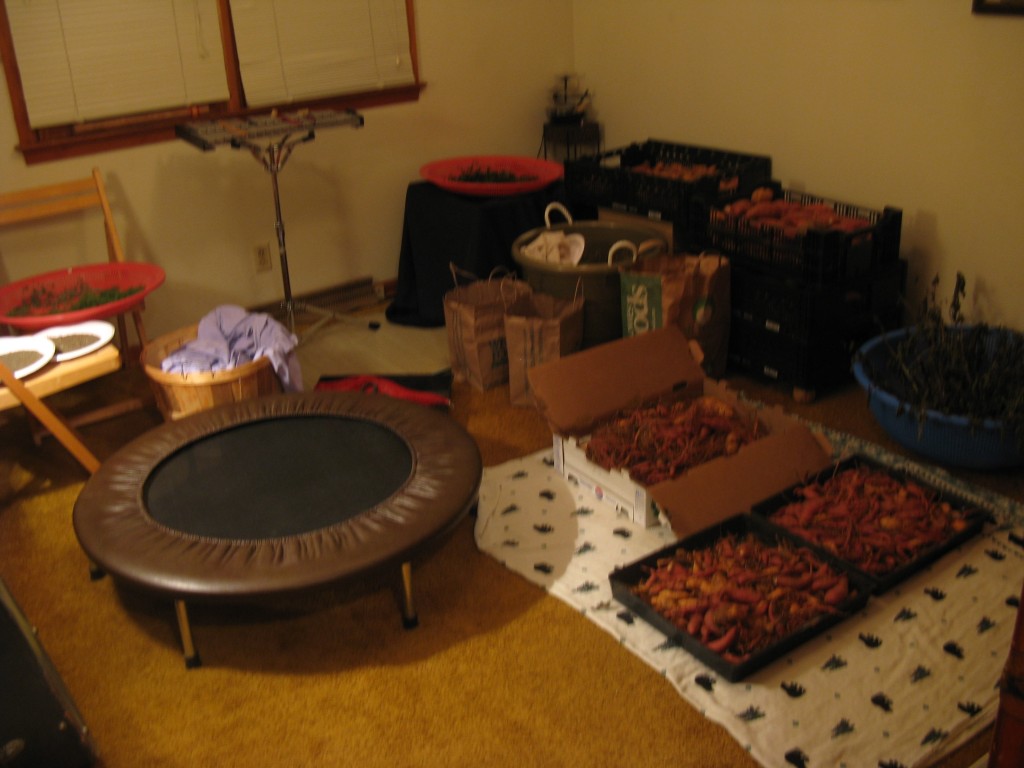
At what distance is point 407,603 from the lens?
2.31m

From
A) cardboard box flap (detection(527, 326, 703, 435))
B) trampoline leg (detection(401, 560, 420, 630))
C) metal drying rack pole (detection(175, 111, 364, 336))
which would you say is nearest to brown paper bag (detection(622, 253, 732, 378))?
cardboard box flap (detection(527, 326, 703, 435))

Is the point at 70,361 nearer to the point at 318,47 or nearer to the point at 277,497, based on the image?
the point at 277,497

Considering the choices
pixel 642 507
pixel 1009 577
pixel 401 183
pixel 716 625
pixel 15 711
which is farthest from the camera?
pixel 401 183

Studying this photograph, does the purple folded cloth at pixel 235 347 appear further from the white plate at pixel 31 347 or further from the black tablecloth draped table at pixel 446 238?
the black tablecloth draped table at pixel 446 238

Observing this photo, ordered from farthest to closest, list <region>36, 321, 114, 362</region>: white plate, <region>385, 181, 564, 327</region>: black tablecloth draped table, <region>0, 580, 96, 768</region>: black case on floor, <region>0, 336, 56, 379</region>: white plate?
<region>385, 181, 564, 327</region>: black tablecloth draped table → <region>36, 321, 114, 362</region>: white plate → <region>0, 336, 56, 379</region>: white plate → <region>0, 580, 96, 768</region>: black case on floor

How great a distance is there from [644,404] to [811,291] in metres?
0.69

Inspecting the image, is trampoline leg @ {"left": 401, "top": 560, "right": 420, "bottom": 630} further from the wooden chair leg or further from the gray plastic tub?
the gray plastic tub

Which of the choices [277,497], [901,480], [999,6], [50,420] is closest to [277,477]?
[277,497]

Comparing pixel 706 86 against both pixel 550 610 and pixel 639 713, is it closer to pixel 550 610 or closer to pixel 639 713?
pixel 550 610

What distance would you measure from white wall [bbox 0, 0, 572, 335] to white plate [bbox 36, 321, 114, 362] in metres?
0.68

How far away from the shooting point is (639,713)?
2045 millimetres

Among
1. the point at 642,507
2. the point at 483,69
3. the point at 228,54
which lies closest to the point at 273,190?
the point at 228,54

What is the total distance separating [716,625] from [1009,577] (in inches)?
31.2

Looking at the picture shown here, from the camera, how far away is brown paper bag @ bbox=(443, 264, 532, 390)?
335cm
